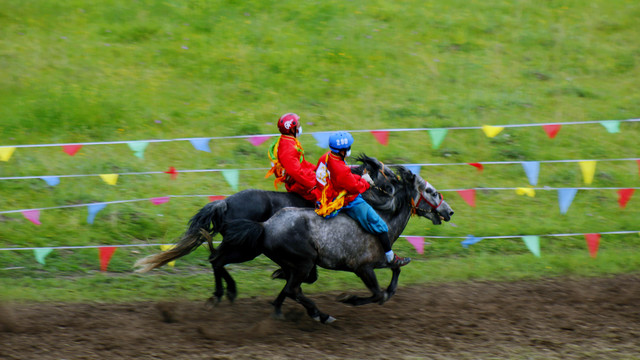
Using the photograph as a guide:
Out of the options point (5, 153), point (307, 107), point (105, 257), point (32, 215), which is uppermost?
point (5, 153)

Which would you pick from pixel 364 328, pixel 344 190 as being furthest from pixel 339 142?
pixel 364 328

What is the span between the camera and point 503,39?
16656mm

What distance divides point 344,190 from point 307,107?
7162 mm

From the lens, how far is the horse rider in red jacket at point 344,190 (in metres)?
6.86

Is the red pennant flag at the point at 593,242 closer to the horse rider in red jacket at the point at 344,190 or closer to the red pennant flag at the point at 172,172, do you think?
the horse rider in red jacket at the point at 344,190

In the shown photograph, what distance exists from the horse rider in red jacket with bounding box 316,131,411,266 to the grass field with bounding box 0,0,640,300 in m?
1.75

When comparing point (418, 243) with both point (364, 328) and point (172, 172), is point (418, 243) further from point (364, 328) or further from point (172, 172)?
point (172, 172)

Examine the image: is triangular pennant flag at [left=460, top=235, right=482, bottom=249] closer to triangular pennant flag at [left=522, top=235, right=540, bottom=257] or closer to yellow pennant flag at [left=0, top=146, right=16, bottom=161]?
triangular pennant flag at [left=522, top=235, right=540, bottom=257]

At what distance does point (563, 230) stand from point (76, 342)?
279 inches

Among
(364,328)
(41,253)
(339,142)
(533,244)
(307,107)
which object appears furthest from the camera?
(307,107)

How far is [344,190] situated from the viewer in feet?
22.7

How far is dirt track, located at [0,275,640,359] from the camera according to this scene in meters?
6.45

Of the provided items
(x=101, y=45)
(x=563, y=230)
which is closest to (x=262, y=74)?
(x=101, y=45)

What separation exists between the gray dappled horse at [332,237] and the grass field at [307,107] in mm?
1343
